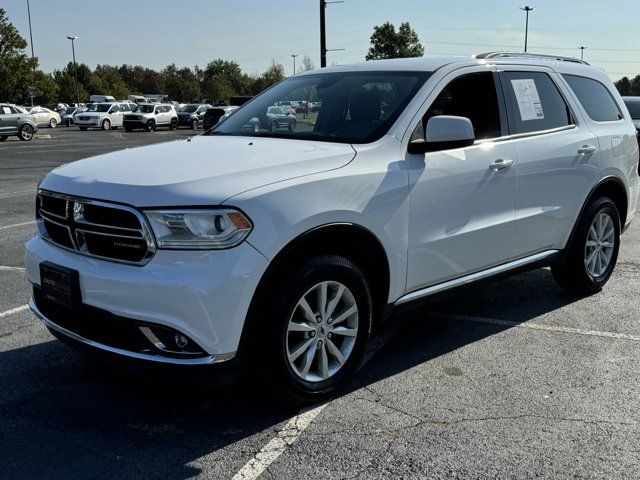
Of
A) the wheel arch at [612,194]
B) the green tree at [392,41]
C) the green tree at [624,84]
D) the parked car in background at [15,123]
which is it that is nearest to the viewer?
the wheel arch at [612,194]

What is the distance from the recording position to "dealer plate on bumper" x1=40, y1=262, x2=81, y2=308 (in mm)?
3369

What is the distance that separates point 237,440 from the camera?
11.0 ft

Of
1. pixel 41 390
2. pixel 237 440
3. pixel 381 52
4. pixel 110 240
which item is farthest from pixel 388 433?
pixel 381 52

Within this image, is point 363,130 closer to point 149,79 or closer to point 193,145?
point 193,145

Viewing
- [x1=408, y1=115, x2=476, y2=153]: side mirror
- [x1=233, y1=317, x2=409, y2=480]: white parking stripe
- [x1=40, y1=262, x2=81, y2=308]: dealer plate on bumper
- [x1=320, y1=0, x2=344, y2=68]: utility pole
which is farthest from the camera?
[x1=320, y1=0, x2=344, y2=68]: utility pole

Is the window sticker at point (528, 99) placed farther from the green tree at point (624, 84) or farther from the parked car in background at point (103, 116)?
the green tree at point (624, 84)

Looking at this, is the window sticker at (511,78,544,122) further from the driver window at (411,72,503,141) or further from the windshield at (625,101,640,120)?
the windshield at (625,101,640,120)

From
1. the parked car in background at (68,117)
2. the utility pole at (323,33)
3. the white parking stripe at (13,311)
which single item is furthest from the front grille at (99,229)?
the parked car in background at (68,117)

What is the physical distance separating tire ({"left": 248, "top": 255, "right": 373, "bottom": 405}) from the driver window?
143 cm

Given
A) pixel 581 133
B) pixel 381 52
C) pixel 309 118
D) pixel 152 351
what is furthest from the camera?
pixel 381 52

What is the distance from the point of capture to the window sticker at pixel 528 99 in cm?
487

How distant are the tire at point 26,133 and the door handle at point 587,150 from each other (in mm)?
30888

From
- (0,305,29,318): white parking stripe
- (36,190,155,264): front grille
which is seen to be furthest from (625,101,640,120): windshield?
(36,190,155,264): front grille

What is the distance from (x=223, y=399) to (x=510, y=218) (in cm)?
227
